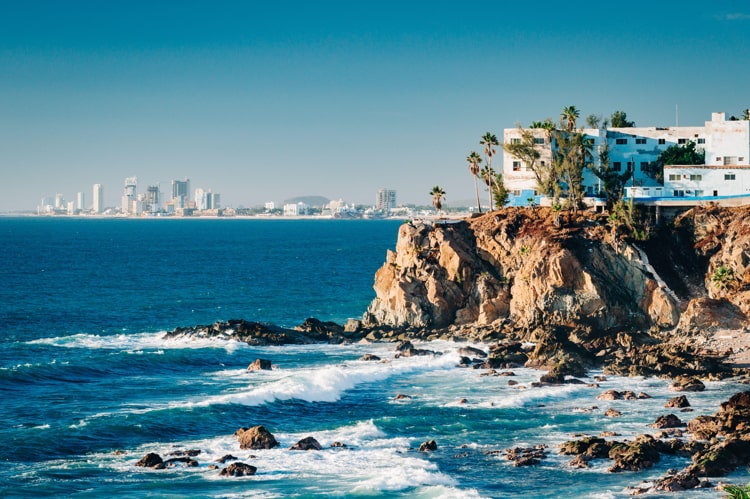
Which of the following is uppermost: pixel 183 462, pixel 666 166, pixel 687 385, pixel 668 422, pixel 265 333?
pixel 666 166

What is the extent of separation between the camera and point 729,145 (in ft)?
341

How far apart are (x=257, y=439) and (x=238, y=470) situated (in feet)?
17.3

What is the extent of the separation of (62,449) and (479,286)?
45694 millimetres

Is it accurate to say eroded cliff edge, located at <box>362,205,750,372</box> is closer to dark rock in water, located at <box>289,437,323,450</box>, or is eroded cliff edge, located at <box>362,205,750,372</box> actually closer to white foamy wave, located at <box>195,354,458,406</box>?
white foamy wave, located at <box>195,354,458,406</box>

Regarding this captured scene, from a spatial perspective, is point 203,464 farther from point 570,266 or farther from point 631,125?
point 631,125

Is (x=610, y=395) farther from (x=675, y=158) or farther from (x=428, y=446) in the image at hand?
(x=675, y=158)

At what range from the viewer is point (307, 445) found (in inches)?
2179

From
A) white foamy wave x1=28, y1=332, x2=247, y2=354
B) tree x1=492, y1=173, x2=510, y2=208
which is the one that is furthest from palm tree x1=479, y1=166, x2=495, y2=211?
white foamy wave x1=28, y1=332, x2=247, y2=354

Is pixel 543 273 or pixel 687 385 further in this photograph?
pixel 543 273

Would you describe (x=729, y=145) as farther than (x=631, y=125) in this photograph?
No

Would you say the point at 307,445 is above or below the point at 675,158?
below

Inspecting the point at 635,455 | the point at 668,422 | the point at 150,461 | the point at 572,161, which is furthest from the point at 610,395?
the point at 572,161

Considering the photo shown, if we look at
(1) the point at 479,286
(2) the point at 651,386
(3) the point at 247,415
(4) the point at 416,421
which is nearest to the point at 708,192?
(1) the point at 479,286

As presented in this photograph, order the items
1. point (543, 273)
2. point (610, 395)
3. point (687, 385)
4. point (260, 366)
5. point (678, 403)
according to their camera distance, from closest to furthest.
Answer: point (678, 403)
point (610, 395)
point (687, 385)
point (260, 366)
point (543, 273)
